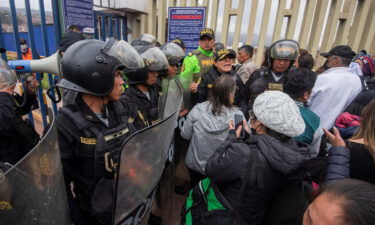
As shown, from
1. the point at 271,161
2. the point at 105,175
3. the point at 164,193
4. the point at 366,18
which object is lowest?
the point at 164,193

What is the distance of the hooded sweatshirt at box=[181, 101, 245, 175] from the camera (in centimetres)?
228

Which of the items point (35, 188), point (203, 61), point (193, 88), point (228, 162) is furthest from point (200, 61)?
point (35, 188)

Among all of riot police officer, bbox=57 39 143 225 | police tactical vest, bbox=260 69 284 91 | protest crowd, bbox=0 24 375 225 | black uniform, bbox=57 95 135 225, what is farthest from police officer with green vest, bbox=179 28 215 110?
black uniform, bbox=57 95 135 225

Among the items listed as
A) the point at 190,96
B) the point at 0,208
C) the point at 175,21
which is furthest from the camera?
the point at 175,21

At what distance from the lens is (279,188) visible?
1484 millimetres

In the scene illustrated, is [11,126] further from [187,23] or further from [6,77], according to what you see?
[187,23]

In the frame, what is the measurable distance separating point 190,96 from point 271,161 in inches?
76.0

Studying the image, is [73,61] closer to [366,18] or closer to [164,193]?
[164,193]

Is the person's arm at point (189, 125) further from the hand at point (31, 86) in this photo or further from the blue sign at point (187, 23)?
the blue sign at point (187, 23)

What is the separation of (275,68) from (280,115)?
1879 mm

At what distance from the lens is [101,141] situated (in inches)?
47.9

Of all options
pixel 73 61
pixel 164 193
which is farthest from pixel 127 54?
pixel 164 193

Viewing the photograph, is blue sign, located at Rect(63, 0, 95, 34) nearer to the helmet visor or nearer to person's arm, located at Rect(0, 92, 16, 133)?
person's arm, located at Rect(0, 92, 16, 133)

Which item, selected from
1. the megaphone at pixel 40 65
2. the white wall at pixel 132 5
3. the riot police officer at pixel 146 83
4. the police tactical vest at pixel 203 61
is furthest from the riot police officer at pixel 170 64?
the white wall at pixel 132 5
